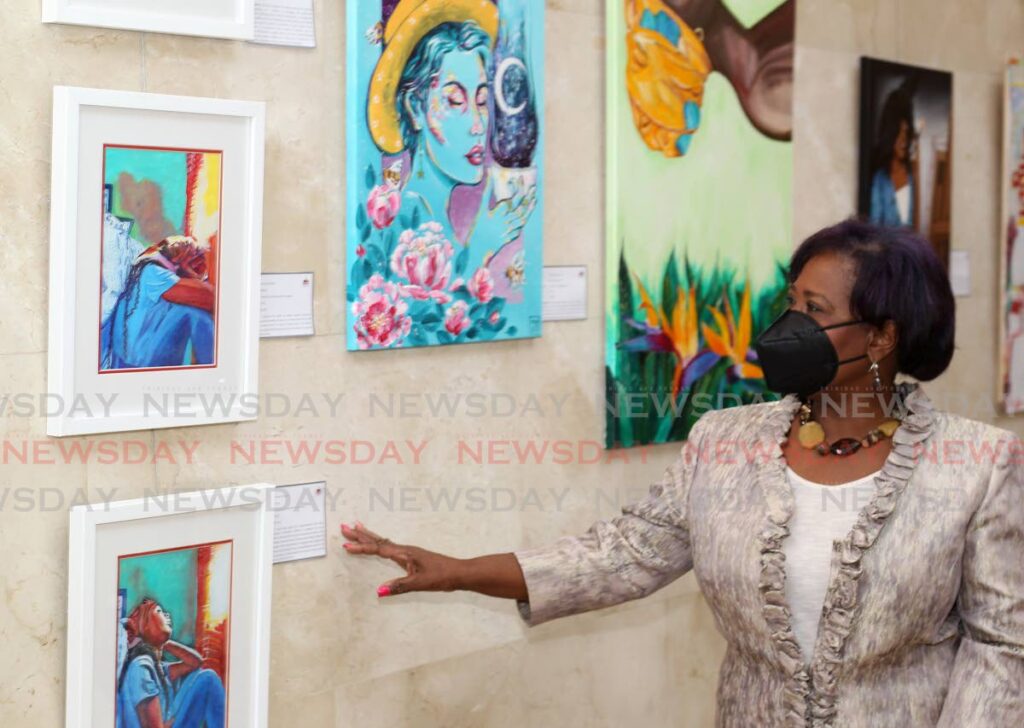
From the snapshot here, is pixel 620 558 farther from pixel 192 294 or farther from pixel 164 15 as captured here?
pixel 164 15

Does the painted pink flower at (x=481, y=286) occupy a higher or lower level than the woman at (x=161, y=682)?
higher

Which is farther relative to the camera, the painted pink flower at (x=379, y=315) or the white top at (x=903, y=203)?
the white top at (x=903, y=203)

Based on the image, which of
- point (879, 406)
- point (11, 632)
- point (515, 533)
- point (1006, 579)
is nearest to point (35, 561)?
point (11, 632)

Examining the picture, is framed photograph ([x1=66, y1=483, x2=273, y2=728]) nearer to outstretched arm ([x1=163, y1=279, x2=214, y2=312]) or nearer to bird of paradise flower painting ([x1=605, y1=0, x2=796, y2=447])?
outstretched arm ([x1=163, y1=279, x2=214, y2=312])

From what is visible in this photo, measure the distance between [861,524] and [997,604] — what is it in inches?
10.1

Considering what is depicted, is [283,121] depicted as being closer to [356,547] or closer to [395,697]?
[356,547]

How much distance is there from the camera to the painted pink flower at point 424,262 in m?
2.62

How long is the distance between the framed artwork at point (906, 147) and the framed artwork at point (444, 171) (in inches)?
49.5

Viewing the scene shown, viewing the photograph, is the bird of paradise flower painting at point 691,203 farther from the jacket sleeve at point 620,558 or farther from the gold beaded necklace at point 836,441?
the gold beaded necklace at point 836,441

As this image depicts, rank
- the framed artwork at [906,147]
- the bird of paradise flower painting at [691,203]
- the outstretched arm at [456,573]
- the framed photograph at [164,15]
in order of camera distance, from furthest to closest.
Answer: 1. the framed artwork at [906,147]
2. the bird of paradise flower painting at [691,203]
3. the outstretched arm at [456,573]
4. the framed photograph at [164,15]

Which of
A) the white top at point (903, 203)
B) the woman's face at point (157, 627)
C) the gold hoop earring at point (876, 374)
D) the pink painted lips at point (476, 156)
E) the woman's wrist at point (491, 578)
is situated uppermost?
the white top at point (903, 203)

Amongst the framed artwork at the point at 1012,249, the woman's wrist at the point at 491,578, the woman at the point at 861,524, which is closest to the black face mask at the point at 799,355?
the woman at the point at 861,524

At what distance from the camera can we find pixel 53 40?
2.13 meters

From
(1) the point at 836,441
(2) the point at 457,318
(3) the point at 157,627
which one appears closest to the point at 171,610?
(3) the point at 157,627
